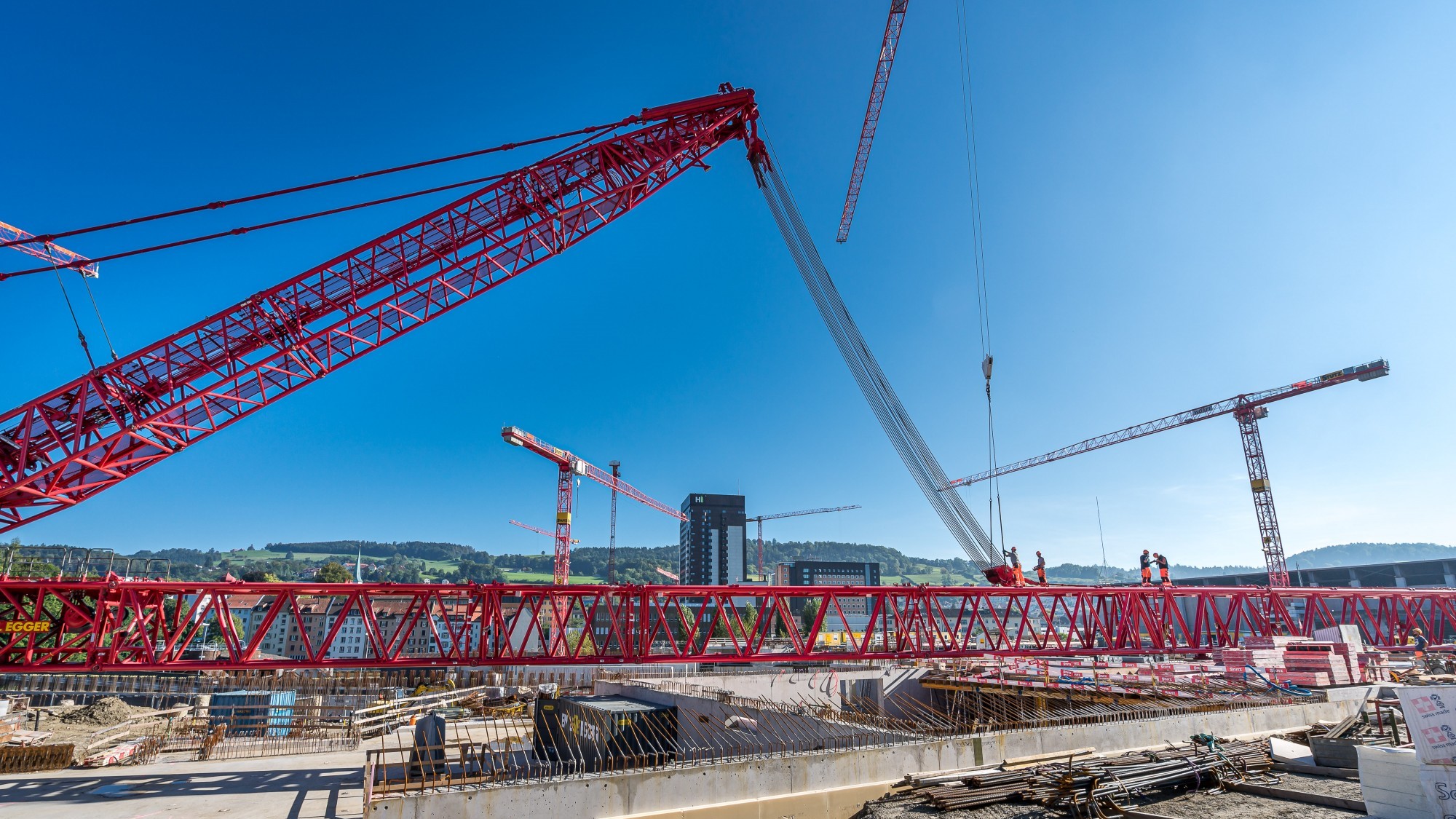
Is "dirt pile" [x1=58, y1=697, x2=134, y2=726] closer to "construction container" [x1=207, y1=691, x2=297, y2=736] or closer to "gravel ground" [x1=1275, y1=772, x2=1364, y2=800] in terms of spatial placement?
"construction container" [x1=207, y1=691, x2=297, y2=736]

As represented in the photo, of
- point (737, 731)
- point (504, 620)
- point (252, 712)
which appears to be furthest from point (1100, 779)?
point (252, 712)

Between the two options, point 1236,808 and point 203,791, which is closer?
point 1236,808

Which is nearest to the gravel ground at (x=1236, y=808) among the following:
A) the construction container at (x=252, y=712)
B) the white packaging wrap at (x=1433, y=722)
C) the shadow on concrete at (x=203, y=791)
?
the white packaging wrap at (x=1433, y=722)

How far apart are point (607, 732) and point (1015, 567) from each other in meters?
17.9

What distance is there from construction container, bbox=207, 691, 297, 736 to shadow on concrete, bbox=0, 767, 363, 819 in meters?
10.6

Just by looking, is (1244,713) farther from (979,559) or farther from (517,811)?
(517,811)

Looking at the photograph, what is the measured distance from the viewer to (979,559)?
3291 cm

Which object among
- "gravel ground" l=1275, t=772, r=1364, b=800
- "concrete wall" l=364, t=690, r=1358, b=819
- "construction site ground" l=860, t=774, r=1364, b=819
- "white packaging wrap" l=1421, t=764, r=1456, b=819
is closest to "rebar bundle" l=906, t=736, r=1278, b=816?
"construction site ground" l=860, t=774, r=1364, b=819

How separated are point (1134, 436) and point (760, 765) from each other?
297 ft

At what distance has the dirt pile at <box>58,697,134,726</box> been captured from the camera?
1384 inches

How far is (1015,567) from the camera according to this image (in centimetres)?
2952

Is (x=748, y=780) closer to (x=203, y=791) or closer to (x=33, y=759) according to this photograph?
(x=203, y=791)

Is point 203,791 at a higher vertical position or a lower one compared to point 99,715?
lower

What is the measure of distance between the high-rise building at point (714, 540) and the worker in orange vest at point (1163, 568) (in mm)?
156576
